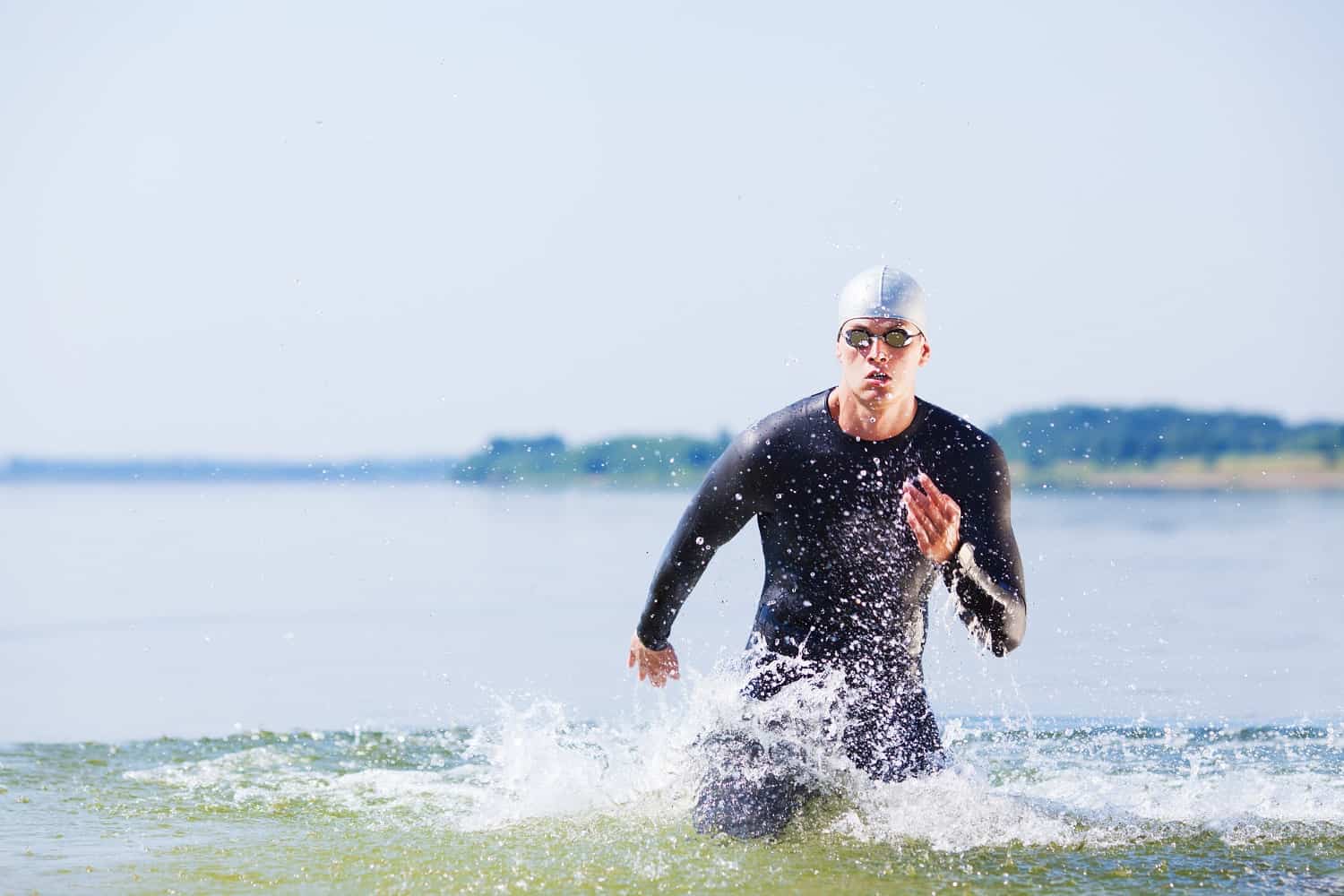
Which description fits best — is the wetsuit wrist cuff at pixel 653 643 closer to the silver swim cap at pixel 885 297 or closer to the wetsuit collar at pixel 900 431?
the wetsuit collar at pixel 900 431

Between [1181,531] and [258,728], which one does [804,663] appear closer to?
[258,728]

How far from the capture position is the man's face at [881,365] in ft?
20.0

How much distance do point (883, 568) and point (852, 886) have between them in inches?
48.6

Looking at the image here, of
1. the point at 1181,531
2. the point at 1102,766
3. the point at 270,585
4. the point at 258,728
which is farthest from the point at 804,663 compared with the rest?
the point at 1181,531

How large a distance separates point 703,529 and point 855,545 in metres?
0.61

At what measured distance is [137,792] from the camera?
790cm

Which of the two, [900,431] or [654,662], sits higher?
[900,431]

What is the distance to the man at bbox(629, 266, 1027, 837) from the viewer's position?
6.14 m

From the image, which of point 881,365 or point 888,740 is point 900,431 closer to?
point 881,365

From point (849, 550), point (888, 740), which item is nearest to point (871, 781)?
point (888, 740)

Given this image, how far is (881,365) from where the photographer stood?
6090mm

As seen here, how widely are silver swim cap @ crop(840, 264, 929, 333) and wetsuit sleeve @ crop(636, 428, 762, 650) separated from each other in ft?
2.08

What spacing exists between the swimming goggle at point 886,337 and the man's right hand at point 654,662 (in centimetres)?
147

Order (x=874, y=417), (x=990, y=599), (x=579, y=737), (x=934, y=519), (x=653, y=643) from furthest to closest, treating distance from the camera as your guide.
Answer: (x=579, y=737) < (x=653, y=643) < (x=874, y=417) < (x=990, y=599) < (x=934, y=519)
